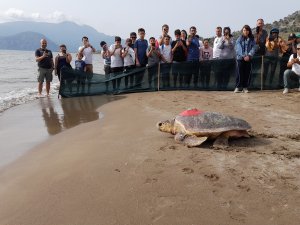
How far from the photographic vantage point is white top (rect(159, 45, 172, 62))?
385 inches

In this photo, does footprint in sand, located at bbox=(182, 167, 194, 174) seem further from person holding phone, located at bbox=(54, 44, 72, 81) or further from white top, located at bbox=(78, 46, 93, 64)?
white top, located at bbox=(78, 46, 93, 64)

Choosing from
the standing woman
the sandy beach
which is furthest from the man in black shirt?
the sandy beach

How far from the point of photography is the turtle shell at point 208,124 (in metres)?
4.39

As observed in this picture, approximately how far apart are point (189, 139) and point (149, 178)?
47.2 inches

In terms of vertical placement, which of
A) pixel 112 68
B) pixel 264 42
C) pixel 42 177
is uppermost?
pixel 264 42

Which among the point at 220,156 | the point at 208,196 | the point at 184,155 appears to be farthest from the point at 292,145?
the point at 208,196

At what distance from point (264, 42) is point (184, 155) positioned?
645 centimetres

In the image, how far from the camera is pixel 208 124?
4.45m

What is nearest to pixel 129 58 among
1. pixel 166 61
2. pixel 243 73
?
pixel 166 61

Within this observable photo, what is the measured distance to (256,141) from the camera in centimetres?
452

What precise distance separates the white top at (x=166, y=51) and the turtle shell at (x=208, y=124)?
212 inches

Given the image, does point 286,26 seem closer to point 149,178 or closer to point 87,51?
point 87,51

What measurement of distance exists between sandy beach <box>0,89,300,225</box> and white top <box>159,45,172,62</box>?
4.09 metres

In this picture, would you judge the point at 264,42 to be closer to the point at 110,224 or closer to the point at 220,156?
the point at 220,156
